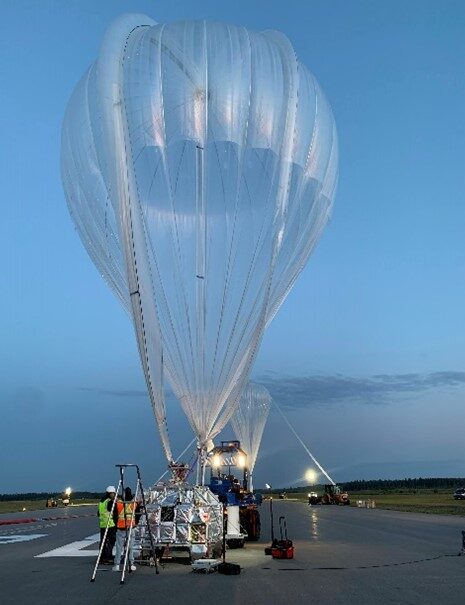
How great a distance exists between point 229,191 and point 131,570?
30.7 feet

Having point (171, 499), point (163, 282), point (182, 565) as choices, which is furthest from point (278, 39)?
point (182, 565)

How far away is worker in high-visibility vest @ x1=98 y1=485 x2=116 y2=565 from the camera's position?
54.8 ft

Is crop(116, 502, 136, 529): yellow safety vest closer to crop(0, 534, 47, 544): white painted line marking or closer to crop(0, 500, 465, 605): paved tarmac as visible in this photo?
crop(0, 500, 465, 605): paved tarmac

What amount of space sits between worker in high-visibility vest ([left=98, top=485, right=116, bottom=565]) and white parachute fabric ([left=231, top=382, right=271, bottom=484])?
128ft

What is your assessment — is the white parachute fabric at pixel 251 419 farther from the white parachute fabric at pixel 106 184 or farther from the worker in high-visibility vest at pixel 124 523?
the worker in high-visibility vest at pixel 124 523

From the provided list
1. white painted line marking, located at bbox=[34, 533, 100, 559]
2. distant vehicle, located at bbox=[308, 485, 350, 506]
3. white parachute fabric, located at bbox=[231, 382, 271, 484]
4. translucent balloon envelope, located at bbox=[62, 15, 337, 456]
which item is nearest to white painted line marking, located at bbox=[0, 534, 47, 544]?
white painted line marking, located at bbox=[34, 533, 100, 559]

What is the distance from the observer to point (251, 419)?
195 feet

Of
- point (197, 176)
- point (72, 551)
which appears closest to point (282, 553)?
point (72, 551)

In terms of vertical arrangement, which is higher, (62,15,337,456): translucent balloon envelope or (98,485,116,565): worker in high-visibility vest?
(62,15,337,456): translucent balloon envelope

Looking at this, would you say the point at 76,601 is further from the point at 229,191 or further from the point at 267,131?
the point at 267,131

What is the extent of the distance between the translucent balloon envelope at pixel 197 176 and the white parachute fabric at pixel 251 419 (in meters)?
39.8

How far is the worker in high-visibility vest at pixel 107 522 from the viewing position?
16703mm

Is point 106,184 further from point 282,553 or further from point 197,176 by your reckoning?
point 282,553

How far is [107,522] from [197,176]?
341 inches
